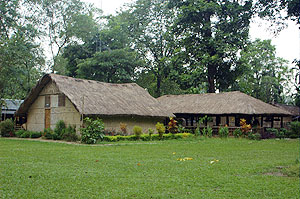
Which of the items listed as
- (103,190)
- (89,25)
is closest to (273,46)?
(89,25)

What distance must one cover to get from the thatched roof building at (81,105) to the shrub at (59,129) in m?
0.45

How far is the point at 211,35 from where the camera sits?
104 feet

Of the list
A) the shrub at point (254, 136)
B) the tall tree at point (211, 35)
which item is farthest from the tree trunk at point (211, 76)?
the shrub at point (254, 136)

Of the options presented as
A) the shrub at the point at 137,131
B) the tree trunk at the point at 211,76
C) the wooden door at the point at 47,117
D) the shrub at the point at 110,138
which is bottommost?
the shrub at the point at 110,138

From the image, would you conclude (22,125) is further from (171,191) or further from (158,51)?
(171,191)

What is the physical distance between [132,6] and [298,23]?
2742 cm

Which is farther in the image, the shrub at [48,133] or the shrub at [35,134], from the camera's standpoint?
the shrub at [35,134]

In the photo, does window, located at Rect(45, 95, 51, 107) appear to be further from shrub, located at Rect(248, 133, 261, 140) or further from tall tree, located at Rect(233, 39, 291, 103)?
tall tree, located at Rect(233, 39, 291, 103)

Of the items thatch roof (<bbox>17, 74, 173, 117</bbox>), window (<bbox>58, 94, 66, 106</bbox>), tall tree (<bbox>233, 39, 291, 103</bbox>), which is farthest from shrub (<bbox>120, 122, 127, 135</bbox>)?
tall tree (<bbox>233, 39, 291, 103</bbox>)

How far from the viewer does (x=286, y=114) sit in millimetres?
26500

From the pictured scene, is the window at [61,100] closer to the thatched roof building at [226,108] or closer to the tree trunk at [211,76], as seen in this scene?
the thatched roof building at [226,108]

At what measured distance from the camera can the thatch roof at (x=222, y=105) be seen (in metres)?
24.5

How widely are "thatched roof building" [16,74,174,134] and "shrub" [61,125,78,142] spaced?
57 centimetres

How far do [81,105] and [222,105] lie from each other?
11389 mm
